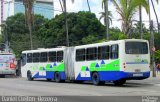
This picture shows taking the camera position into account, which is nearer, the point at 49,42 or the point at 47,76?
the point at 47,76

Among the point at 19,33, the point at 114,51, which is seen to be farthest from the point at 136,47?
the point at 19,33

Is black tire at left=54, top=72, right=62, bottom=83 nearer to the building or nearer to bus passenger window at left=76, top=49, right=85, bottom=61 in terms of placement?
bus passenger window at left=76, top=49, right=85, bottom=61

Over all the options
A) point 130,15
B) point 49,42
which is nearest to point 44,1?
point 49,42

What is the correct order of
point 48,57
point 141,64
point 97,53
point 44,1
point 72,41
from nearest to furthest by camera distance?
point 141,64
point 97,53
point 48,57
point 72,41
point 44,1

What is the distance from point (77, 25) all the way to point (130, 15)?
2438 centimetres

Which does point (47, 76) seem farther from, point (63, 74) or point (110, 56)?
point (110, 56)

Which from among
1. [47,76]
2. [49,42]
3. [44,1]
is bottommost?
[47,76]

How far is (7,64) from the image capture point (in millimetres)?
46281

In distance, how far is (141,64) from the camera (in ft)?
86.2

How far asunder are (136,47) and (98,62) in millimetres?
3011

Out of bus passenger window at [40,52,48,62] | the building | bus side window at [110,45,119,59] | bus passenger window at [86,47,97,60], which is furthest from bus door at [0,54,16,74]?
the building

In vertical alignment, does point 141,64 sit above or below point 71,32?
below

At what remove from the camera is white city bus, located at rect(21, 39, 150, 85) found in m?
25.8

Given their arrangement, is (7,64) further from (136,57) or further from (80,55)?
(136,57)
